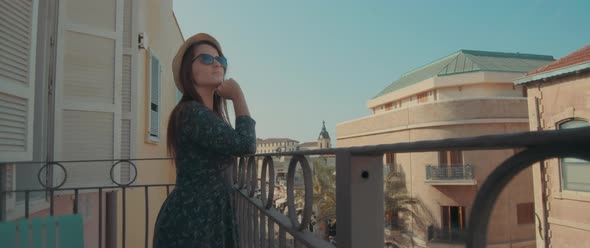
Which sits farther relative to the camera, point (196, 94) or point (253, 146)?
point (196, 94)

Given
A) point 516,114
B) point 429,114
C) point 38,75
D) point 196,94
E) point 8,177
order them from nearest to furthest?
1. point 196,94
2. point 8,177
3. point 38,75
4. point 516,114
5. point 429,114

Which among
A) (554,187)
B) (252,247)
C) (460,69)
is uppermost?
(460,69)

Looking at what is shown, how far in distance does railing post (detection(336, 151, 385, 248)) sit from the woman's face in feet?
3.64

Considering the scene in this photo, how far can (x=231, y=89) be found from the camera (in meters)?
1.58

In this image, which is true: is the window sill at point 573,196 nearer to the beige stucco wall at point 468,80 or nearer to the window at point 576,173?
the window at point 576,173

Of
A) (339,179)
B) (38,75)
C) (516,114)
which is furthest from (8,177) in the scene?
(516,114)

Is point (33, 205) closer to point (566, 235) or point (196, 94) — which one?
point (196, 94)

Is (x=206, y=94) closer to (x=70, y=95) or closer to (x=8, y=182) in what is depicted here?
(x=8, y=182)

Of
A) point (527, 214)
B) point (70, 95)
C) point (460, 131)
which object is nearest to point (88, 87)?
point (70, 95)

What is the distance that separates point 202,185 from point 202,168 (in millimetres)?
71

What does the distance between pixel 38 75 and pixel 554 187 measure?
3.30 meters

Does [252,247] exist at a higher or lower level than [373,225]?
lower

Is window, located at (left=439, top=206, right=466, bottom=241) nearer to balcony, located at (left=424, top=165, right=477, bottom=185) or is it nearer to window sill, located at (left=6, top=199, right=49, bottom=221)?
balcony, located at (left=424, top=165, right=477, bottom=185)

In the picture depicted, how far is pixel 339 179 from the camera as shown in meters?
0.78
